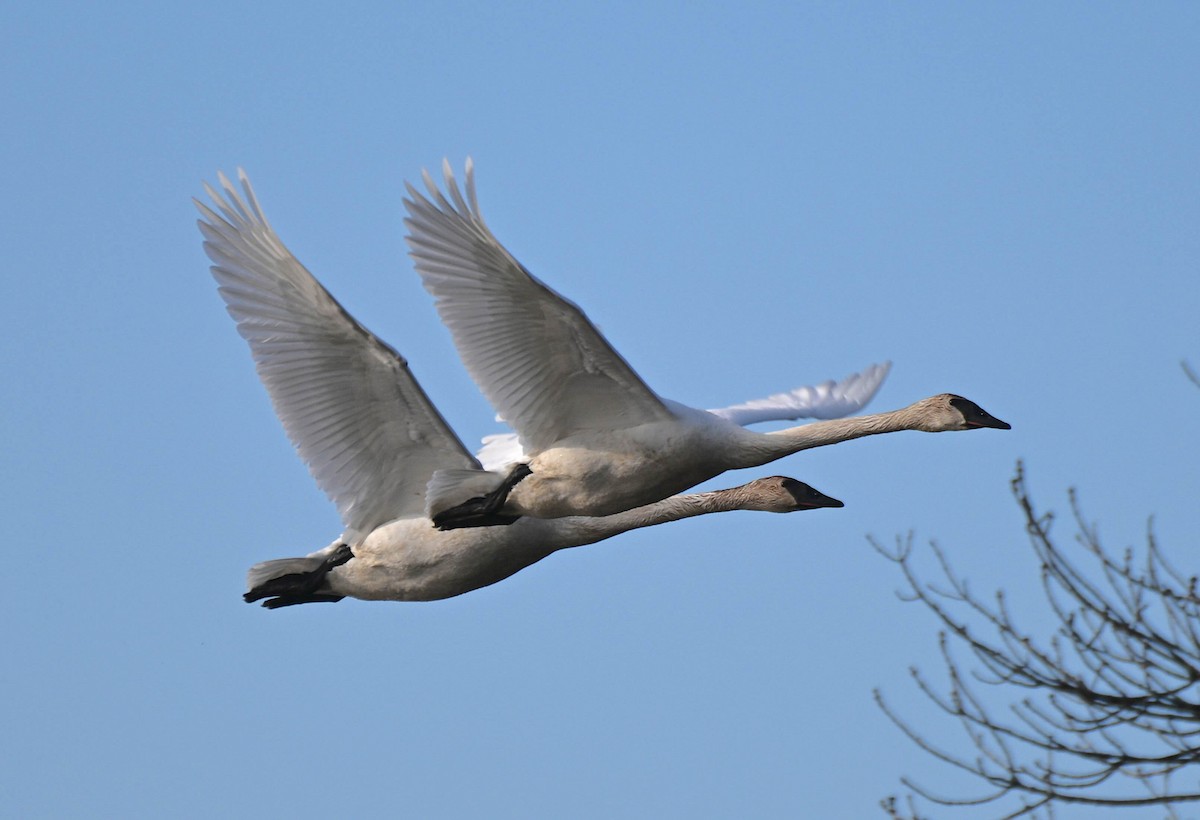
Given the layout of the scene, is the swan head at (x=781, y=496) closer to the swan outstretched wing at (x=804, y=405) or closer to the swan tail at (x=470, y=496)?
the swan outstretched wing at (x=804, y=405)

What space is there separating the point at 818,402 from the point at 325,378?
4.70 metres

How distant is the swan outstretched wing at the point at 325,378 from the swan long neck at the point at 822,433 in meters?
2.23

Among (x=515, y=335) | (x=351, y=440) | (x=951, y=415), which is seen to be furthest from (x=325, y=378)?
(x=951, y=415)

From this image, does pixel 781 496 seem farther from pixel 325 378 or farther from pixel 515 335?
pixel 325 378

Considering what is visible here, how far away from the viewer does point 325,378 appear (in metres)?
13.0

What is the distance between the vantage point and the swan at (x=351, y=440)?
42.4ft

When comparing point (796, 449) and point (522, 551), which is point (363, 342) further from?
point (796, 449)

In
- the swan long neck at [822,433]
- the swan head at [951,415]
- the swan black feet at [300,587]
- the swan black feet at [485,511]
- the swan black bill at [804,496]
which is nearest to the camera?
the swan long neck at [822,433]

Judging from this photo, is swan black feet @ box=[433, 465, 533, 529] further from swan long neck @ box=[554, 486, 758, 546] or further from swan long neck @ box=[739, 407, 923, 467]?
swan long neck @ box=[739, 407, 923, 467]

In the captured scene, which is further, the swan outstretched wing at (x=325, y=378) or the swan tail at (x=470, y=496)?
the swan outstretched wing at (x=325, y=378)

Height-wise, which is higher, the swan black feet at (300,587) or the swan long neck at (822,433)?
the swan long neck at (822,433)

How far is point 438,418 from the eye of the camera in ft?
42.5

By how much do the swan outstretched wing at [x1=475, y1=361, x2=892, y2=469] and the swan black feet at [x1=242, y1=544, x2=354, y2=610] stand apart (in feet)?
5.14

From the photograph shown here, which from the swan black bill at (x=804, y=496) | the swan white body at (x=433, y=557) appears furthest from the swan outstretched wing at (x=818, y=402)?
the swan white body at (x=433, y=557)
